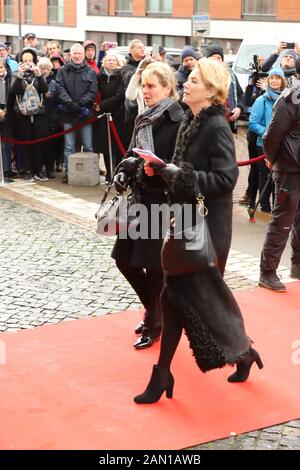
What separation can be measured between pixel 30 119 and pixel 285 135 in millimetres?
6583

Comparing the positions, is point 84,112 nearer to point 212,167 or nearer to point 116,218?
point 116,218

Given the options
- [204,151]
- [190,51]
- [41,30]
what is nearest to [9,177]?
[190,51]

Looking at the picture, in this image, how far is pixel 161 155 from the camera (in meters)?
6.24

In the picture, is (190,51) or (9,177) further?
(9,177)

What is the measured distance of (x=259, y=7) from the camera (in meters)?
35.4

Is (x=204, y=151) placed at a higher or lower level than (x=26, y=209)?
higher

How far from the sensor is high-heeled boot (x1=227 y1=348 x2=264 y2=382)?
5711 millimetres

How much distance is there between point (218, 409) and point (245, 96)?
8884 mm

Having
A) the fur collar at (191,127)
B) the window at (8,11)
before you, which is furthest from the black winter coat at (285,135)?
the window at (8,11)

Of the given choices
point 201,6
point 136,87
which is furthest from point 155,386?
point 201,6

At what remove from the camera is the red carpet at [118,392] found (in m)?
5.01

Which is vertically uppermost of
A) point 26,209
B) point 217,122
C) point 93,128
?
point 217,122

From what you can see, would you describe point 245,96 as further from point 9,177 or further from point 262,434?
point 262,434
